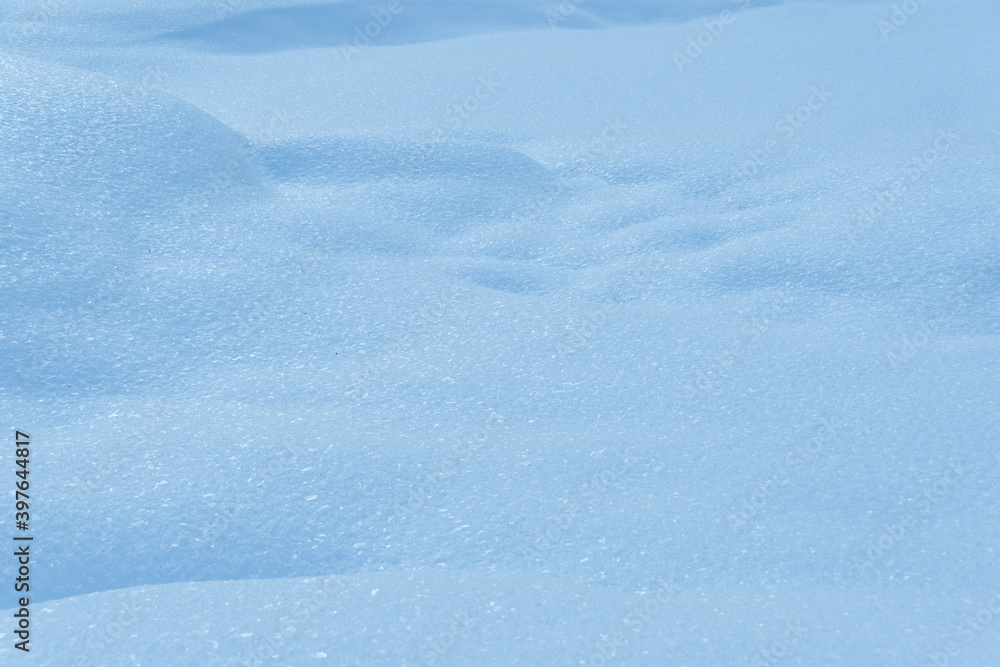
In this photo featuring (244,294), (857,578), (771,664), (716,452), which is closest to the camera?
(771,664)

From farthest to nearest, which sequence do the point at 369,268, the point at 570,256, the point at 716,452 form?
1. the point at 570,256
2. the point at 369,268
3. the point at 716,452

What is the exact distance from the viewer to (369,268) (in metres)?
1.59

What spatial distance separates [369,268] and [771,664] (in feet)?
3.40

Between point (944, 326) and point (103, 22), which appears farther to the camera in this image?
point (103, 22)

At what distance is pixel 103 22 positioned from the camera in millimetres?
2734

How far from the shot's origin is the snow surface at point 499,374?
3.15 feet

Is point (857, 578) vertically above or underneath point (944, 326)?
underneath

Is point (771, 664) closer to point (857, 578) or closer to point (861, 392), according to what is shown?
point (857, 578)

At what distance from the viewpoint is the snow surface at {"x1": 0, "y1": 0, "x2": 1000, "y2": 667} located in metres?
0.96

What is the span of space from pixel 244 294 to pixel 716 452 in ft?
2.92

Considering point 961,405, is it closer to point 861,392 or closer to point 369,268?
point 861,392

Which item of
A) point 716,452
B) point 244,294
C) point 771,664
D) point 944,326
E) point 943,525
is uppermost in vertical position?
point 244,294

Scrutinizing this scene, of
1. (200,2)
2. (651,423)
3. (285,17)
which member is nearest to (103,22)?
(200,2)

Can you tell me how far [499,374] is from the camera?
4.36 feet
